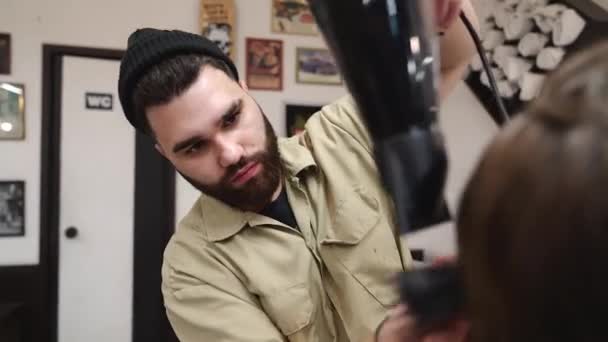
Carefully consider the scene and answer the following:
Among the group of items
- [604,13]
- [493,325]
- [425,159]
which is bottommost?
[493,325]

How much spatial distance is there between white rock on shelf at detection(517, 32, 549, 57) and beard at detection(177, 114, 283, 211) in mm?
1468

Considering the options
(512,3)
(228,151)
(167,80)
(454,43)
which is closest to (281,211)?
(228,151)

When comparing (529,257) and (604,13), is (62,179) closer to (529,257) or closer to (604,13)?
(604,13)

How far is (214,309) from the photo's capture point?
0.96 metres

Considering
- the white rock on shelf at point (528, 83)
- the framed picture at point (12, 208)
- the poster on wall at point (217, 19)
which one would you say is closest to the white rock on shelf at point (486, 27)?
the white rock on shelf at point (528, 83)

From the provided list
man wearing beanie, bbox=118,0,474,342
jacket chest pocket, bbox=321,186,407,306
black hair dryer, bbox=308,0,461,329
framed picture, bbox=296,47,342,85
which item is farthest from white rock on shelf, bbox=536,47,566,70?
black hair dryer, bbox=308,0,461,329

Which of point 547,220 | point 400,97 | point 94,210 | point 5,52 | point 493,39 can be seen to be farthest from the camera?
point 94,210

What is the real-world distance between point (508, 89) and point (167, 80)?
160cm

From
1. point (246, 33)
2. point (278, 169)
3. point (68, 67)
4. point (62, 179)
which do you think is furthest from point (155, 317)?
point (278, 169)

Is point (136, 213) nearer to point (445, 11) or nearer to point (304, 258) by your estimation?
point (304, 258)

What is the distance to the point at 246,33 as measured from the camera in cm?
269

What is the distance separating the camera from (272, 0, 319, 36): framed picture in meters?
2.73

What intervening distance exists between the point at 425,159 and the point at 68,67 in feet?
8.23

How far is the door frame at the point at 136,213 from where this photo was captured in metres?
2.52
